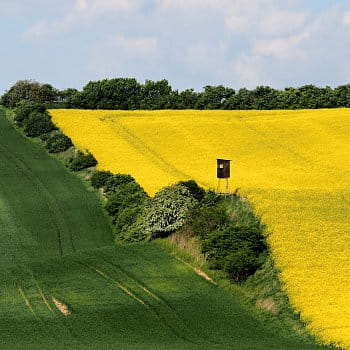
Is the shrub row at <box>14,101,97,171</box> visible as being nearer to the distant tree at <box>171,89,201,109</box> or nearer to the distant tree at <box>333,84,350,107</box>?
the distant tree at <box>171,89,201,109</box>

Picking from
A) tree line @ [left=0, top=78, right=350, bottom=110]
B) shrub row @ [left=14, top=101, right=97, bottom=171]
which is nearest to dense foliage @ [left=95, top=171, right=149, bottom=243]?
shrub row @ [left=14, top=101, right=97, bottom=171]

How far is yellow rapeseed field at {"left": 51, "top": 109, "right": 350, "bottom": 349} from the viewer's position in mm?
52688

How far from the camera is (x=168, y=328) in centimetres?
4781

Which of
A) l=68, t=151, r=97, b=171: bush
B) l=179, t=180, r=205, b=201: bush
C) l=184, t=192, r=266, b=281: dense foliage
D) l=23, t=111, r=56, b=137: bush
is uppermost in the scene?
l=23, t=111, r=56, b=137: bush

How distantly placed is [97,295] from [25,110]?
62.3m

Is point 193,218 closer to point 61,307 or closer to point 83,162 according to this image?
point 61,307

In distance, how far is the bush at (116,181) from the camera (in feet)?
259

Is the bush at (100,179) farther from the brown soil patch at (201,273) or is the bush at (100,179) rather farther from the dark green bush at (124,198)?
the brown soil patch at (201,273)

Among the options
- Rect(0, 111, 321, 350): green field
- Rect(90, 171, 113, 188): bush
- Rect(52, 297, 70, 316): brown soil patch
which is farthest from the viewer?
Rect(90, 171, 113, 188): bush

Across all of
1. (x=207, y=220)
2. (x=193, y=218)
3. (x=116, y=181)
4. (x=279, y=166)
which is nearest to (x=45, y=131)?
(x=116, y=181)

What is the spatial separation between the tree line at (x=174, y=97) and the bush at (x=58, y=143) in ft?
114

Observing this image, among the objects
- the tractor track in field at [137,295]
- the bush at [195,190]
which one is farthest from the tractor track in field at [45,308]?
the bush at [195,190]

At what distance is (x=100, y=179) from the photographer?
83.1m

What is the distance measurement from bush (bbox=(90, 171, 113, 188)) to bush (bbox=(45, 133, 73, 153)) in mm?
13951
